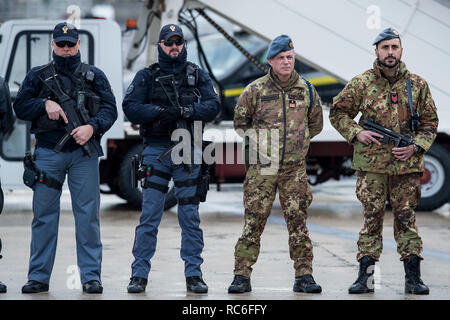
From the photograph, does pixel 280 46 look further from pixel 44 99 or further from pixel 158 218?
pixel 44 99

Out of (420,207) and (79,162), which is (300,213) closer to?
(79,162)

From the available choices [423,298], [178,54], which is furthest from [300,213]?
[178,54]

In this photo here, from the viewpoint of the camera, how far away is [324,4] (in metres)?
10.1

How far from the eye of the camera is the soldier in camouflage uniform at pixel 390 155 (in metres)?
5.84

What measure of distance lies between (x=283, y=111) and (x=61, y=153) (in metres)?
1.54

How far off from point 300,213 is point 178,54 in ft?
4.49

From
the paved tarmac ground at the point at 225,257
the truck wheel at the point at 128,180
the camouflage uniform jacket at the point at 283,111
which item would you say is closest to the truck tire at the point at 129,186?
the truck wheel at the point at 128,180

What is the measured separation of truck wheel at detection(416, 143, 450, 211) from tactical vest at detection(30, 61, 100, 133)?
617 centimetres

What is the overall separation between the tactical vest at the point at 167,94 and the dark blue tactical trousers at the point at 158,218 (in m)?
0.14

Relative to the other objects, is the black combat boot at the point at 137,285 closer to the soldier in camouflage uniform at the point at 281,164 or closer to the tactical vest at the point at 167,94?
the soldier in camouflage uniform at the point at 281,164

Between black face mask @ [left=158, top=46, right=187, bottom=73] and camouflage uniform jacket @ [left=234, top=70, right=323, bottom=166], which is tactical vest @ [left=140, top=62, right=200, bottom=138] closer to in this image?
black face mask @ [left=158, top=46, right=187, bottom=73]

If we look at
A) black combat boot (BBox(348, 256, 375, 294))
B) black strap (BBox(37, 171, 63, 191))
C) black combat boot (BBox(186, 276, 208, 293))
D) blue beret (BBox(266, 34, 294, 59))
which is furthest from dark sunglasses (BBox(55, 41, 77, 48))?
black combat boot (BBox(348, 256, 375, 294))

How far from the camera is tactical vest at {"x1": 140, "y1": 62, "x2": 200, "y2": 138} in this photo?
5879mm

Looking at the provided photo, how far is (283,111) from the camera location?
5.84 meters
